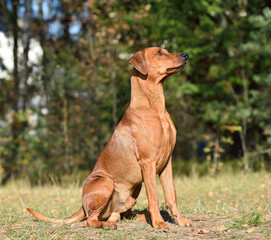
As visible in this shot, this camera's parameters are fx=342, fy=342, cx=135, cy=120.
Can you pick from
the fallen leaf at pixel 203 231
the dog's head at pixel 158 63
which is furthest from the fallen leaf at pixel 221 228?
the dog's head at pixel 158 63

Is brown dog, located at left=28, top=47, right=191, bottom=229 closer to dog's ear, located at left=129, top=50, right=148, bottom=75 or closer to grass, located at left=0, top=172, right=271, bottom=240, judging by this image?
dog's ear, located at left=129, top=50, right=148, bottom=75

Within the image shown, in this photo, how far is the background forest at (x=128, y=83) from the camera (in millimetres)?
9930

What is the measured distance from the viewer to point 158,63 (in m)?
4.23

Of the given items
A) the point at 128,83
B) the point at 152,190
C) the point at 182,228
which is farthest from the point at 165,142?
the point at 128,83

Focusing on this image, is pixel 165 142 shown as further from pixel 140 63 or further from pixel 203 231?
pixel 203 231

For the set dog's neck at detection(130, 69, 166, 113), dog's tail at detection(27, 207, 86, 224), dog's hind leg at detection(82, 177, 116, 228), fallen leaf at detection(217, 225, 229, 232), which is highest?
Answer: dog's neck at detection(130, 69, 166, 113)

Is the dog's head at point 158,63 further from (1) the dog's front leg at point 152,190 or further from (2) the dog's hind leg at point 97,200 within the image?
(2) the dog's hind leg at point 97,200

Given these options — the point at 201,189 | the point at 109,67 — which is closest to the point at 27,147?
the point at 109,67

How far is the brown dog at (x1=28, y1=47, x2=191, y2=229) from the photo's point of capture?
4094 millimetres

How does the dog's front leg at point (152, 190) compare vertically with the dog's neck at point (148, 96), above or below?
below

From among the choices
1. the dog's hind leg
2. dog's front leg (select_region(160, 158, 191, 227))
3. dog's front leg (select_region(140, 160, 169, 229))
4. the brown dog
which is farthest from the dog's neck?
the dog's hind leg

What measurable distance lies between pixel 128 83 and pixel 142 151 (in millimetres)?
6248

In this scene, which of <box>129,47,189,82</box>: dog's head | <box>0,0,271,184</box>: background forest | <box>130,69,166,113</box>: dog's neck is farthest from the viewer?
<box>0,0,271,184</box>: background forest

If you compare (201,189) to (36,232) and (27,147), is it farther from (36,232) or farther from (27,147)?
(27,147)
